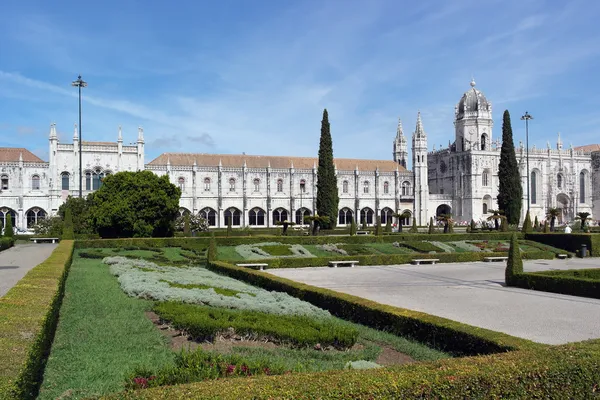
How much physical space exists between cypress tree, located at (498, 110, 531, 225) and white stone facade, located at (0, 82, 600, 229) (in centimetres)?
1253

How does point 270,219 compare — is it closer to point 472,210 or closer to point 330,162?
point 330,162

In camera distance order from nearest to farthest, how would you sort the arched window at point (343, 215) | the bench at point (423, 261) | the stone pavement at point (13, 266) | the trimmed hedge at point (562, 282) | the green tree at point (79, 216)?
the stone pavement at point (13, 266), the trimmed hedge at point (562, 282), the bench at point (423, 261), the green tree at point (79, 216), the arched window at point (343, 215)

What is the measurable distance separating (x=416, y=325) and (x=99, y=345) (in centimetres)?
562

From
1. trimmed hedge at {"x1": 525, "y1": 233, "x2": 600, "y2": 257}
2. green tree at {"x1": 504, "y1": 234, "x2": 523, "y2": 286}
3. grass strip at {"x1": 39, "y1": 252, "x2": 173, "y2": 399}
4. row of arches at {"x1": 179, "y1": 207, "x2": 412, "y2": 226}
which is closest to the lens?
grass strip at {"x1": 39, "y1": 252, "x2": 173, "y2": 399}

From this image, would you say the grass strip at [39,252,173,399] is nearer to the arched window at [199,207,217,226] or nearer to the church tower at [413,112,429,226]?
the arched window at [199,207,217,226]

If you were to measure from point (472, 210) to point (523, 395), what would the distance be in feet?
225

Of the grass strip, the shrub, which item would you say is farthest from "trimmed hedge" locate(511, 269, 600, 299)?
the grass strip

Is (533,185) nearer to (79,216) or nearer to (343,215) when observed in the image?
(343,215)

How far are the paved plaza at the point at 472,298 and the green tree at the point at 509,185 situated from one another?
29.7 metres

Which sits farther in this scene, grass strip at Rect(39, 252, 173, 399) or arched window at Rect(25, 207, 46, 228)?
arched window at Rect(25, 207, 46, 228)

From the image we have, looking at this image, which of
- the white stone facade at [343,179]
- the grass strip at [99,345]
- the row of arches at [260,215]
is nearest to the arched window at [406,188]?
the white stone facade at [343,179]

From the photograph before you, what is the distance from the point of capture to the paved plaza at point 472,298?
12.1 meters

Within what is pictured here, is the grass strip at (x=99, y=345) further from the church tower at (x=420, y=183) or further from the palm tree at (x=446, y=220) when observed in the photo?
the church tower at (x=420, y=183)

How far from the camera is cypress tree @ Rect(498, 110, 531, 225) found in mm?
54906
